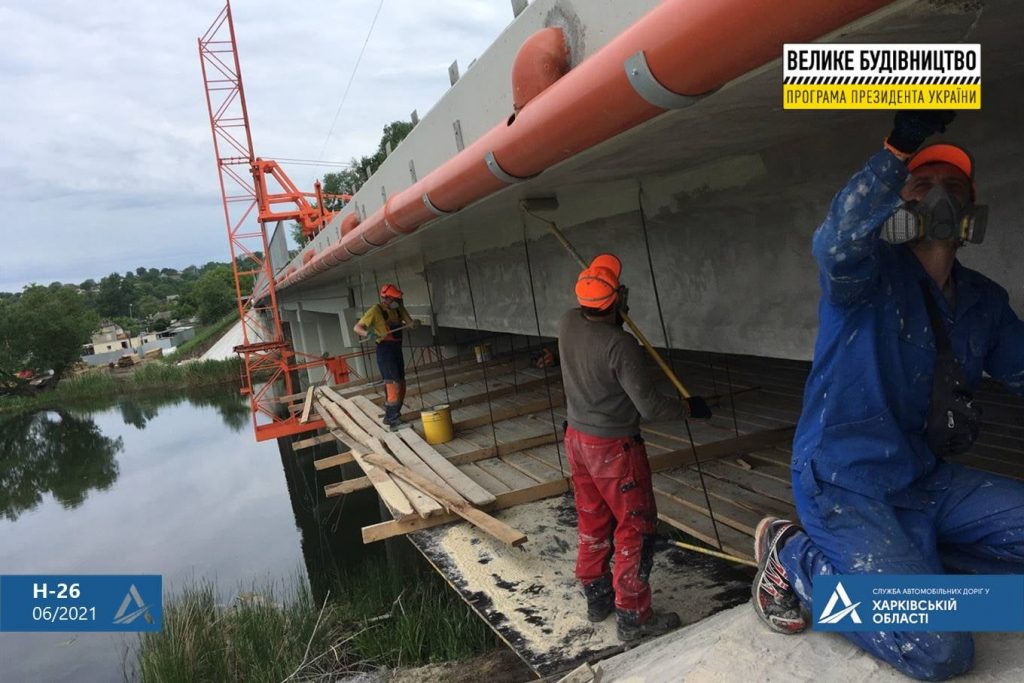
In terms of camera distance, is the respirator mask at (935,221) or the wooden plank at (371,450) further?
the wooden plank at (371,450)

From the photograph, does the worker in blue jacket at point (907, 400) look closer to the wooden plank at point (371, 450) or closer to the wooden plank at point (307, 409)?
the wooden plank at point (371, 450)

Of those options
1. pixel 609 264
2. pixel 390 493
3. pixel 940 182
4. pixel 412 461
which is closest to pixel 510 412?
pixel 412 461

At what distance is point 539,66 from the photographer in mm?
2740

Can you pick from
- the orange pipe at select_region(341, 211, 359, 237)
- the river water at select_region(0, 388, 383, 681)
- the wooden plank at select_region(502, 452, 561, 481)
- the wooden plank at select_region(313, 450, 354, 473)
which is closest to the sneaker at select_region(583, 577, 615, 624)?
the wooden plank at select_region(502, 452, 561, 481)

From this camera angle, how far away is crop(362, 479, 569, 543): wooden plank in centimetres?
439

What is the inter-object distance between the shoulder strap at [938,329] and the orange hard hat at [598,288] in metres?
1.28

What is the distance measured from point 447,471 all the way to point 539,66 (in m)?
3.40

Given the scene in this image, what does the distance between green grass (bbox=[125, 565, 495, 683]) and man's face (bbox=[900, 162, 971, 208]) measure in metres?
4.59

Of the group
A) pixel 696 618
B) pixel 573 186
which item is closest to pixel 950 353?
pixel 696 618

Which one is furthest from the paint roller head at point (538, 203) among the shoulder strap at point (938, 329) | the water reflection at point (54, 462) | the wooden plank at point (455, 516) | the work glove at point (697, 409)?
the water reflection at point (54, 462)

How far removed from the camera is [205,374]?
38.7m

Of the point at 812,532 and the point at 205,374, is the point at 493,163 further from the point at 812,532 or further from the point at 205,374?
the point at 205,374

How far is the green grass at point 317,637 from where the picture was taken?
18.2 feet

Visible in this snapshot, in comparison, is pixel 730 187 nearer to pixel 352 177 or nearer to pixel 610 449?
pixel 610 449
